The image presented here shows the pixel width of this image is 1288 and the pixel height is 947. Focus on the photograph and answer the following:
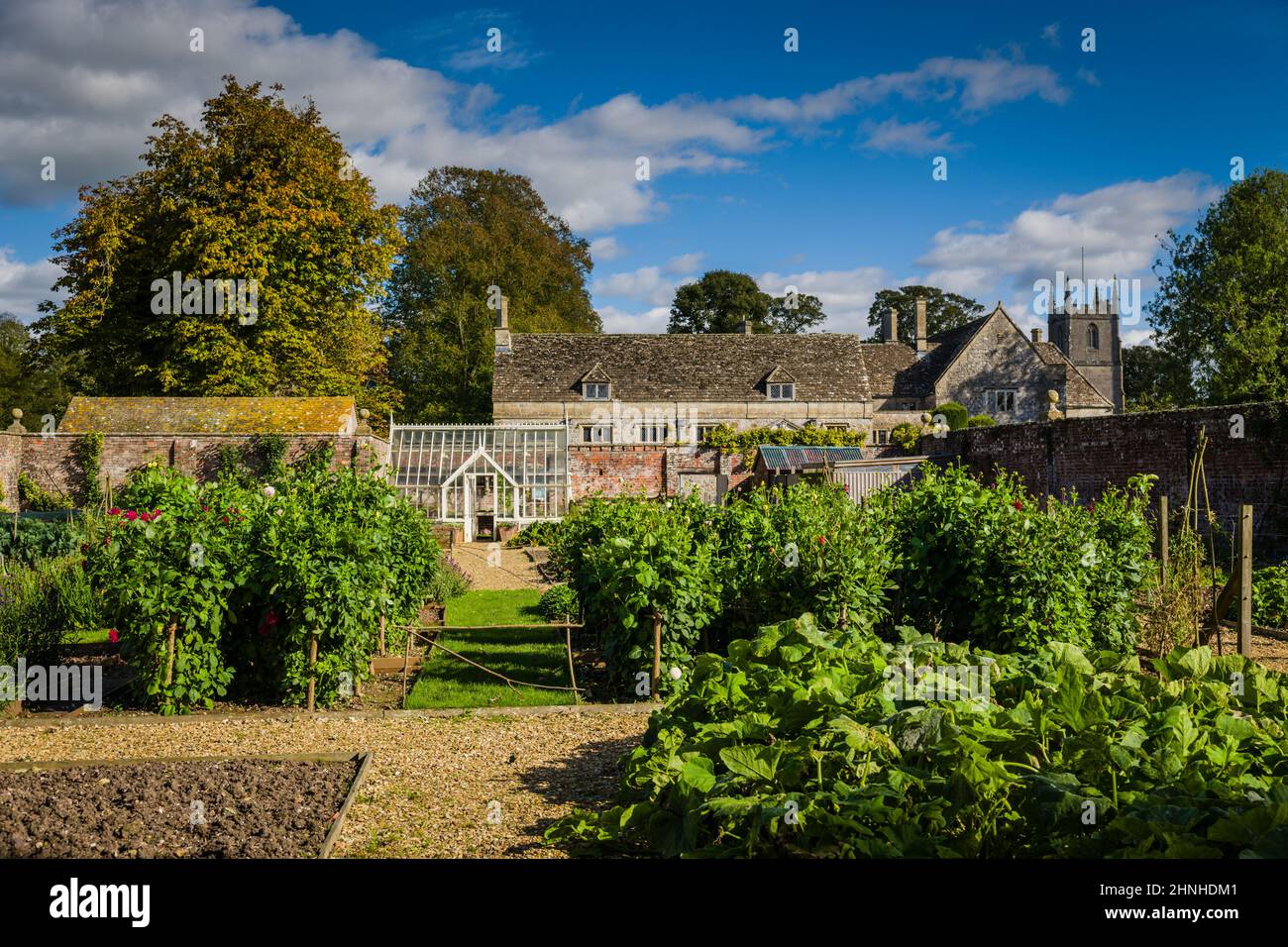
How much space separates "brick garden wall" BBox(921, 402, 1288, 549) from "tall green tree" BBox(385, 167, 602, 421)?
2800cm

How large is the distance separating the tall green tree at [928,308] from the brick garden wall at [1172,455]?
163 ft

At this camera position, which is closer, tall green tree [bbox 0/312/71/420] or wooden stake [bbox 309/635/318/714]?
wooden stake [bbox 309/635/318/714]

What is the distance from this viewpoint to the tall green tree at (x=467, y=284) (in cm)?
4684

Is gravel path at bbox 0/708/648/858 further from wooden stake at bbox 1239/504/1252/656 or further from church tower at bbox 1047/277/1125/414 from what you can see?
church tower at bbox 1047/277/1125/414

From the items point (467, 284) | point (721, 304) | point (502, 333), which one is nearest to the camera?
point (502, 333)

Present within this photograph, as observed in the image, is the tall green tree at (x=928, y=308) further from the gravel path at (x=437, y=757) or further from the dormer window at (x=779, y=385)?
the gravel path at (x=437, y=757)

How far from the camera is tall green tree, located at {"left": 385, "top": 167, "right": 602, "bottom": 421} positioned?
4684cm

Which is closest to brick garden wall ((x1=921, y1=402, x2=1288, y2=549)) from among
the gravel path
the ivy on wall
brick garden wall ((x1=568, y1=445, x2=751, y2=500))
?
brick garden wall ((x1=568, y1=445, x2=751, y2=500))

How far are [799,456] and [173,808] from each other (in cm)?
2576

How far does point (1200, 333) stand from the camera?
37.7 m

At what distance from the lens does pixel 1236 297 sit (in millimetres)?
35219

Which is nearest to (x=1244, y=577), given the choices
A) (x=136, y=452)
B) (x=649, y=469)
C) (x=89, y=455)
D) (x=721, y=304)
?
(x=649, y=469)

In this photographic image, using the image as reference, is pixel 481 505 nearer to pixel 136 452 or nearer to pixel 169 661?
pixel 136 452
